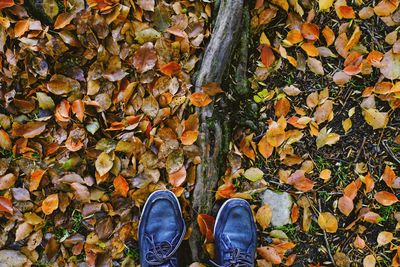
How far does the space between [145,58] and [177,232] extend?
88cm

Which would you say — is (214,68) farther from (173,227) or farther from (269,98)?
(173,227)

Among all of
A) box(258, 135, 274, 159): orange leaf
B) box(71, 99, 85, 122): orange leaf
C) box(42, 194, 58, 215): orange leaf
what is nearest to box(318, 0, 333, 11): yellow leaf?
box(258, 135, 274, 159): orange leaf

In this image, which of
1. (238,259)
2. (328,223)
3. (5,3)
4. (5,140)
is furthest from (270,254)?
(5,3)

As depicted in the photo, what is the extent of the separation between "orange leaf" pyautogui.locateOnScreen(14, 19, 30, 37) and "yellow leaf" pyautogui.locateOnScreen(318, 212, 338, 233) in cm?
171

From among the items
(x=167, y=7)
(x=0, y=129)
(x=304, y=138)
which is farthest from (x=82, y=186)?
(x=304, y=138)

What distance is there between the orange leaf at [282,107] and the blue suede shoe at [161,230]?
0.69 metres

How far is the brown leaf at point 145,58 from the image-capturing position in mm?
1979

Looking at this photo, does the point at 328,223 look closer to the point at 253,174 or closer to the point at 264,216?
the point at 264,216

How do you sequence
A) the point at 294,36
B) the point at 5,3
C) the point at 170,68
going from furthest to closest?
1. the point at 294,36
2. the point at 170,68
3. the point at 5,3

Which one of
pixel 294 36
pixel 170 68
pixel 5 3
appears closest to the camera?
pixel 5 3

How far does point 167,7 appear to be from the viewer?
2.01 meters

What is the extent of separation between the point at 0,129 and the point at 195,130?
0.95m

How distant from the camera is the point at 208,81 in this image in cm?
201

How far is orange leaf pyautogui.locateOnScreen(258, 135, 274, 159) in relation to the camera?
6.84 ft
